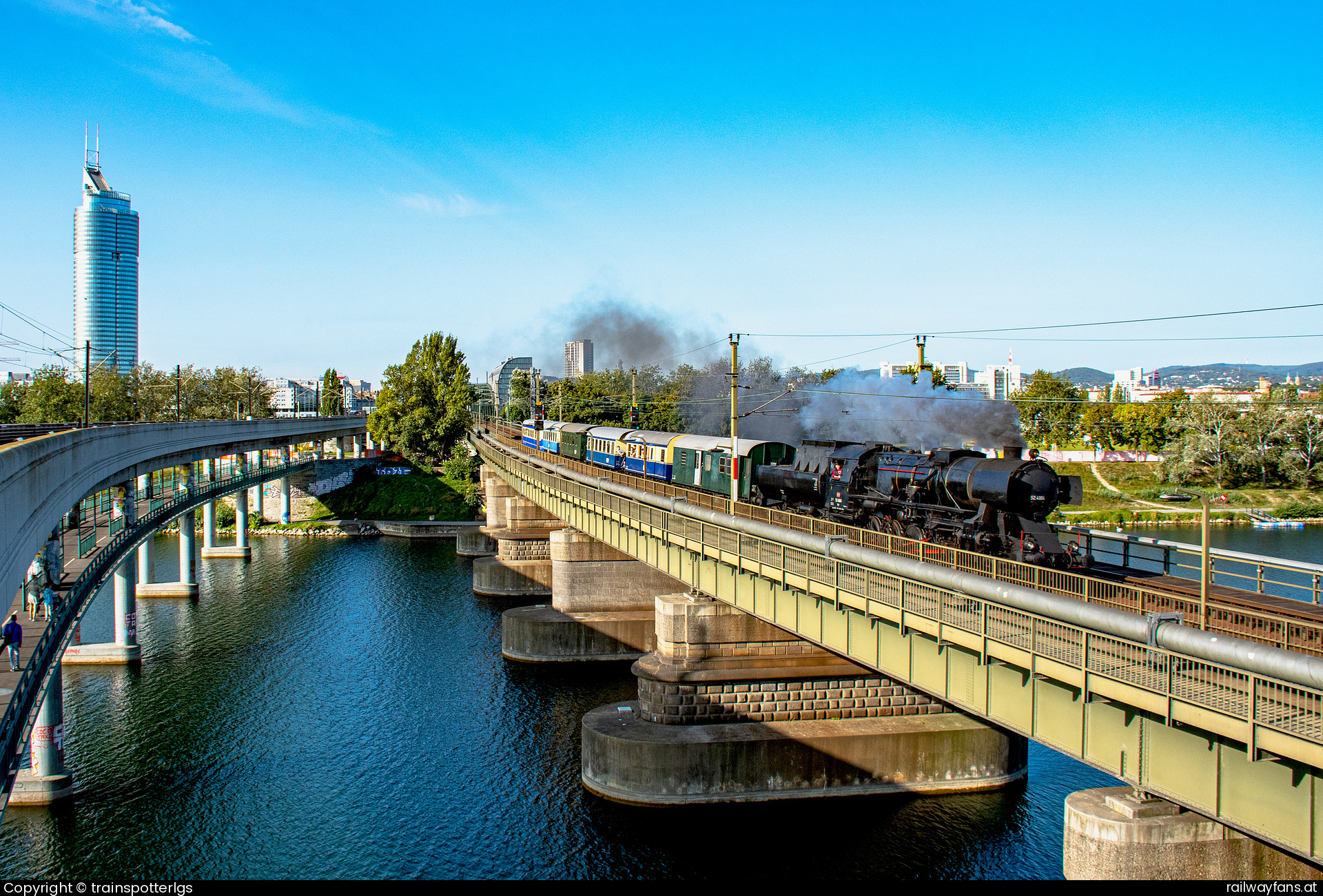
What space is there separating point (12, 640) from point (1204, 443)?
103912mm

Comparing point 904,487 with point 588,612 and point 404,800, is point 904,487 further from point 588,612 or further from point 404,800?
point 588,612

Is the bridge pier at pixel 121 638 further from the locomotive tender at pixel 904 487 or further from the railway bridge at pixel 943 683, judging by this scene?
the locomotive tender at pixel 904 487

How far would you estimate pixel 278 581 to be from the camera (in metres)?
58.6

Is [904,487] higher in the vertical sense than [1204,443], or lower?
lower

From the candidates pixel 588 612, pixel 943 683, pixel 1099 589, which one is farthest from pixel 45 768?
pixel 1099 589

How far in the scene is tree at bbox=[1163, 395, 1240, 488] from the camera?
302ft

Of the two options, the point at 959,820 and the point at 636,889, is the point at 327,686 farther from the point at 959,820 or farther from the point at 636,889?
the point at 636,889

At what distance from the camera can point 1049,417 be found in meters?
117

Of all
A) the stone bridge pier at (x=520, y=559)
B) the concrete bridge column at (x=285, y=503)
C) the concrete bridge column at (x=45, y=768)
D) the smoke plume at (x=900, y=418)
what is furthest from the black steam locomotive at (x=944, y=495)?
the concrete bridge column at (x=285, y=503)

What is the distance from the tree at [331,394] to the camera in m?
140

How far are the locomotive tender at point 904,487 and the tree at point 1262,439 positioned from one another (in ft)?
258

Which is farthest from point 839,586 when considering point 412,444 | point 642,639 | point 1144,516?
point 412,444

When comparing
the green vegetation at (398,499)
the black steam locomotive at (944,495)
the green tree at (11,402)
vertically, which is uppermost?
the green tree at (11,402)

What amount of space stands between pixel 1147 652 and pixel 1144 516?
8705cm
